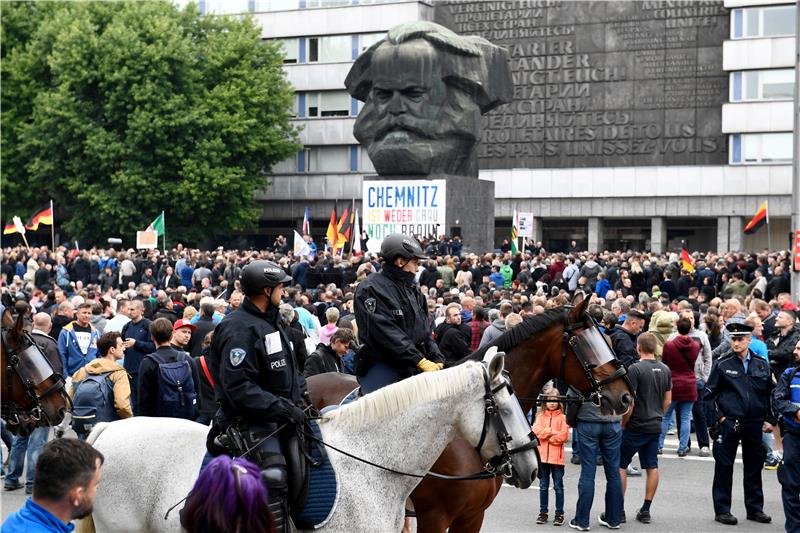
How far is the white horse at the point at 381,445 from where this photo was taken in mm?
6215

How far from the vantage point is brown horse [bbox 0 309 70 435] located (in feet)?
27.5

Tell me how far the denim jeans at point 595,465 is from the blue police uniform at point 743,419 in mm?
1158

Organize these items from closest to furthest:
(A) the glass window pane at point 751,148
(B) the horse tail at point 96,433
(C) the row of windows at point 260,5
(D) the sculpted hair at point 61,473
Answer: (D) the sculpted hair at point 61,473
(B) the horse tail at point 96,433
(A) the glass window pane at point 751,148
(C) the row of windows at point 260,5

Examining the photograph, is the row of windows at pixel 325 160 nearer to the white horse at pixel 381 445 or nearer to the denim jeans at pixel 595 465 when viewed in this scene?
the denim jeans at pixel 595 465

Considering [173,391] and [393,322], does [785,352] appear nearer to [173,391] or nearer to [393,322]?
[393,322]

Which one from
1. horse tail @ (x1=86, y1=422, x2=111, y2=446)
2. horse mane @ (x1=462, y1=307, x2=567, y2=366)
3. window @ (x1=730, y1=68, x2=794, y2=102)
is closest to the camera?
horse tail @ (x1=86, y1=422, x2=111, y2=446)

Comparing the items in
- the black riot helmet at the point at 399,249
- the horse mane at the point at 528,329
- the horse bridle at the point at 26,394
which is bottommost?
the horse bridle at the point at 26,394

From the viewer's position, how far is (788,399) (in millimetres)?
9750

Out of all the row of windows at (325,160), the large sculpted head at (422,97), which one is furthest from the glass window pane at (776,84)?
the row of windows at (325,160)

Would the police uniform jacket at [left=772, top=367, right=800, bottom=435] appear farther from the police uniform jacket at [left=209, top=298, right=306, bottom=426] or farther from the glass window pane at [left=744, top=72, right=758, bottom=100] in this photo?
the glass window pane at [left=744, top=72, right=758, bottom=100]

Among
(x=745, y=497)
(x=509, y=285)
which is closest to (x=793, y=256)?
(x=509, y=285)

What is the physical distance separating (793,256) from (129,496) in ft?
59.2

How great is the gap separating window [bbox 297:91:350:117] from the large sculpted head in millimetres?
22997

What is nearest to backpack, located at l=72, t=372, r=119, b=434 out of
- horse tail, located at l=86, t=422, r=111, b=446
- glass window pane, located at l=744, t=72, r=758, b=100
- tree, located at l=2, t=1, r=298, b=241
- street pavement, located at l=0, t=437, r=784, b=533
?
street pavement, located at l=0, t=437, r=784, b=533
